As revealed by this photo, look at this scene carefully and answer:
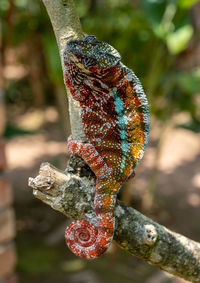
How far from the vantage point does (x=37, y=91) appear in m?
6.90

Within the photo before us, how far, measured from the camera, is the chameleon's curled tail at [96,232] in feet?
3.24

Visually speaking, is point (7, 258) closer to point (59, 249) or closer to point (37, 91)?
point (59, 249)

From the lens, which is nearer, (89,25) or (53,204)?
(53,204)

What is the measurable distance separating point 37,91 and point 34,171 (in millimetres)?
2407

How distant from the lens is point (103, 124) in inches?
42.5

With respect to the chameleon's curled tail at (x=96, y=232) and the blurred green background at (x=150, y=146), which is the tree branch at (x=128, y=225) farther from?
the blurred green background at (x=150, y=146)

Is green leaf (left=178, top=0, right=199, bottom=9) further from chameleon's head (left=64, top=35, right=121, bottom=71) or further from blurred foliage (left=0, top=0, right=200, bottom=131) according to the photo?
chameleon's head (left=64, top=35, right=121, bottom=71)

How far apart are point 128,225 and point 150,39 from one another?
293 cm

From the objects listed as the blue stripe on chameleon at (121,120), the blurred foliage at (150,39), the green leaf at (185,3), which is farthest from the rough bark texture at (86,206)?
the green leaf at (185,3)

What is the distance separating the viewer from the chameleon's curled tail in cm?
99

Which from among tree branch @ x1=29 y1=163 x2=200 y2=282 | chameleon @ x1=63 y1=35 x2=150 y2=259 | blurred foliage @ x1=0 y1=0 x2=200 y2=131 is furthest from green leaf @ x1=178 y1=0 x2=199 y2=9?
tree branch @ x1=29 y1=163 x2=200 y2=282

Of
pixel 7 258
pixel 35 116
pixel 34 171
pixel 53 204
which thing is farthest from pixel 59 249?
pixel 35 116

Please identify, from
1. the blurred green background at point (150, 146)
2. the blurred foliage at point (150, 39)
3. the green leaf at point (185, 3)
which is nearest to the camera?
the green leaf at point (185, 3)

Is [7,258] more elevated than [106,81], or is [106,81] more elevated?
[106,81]
